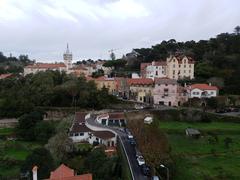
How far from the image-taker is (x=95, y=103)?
59.1 meters

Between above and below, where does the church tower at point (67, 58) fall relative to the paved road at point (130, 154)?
above

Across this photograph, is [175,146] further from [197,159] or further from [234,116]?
[234,116]

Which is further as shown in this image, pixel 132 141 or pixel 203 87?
pixel 203 87

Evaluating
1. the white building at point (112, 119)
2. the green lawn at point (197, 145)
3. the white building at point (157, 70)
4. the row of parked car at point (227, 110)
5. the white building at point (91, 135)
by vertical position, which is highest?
the white building at point (157, 70)

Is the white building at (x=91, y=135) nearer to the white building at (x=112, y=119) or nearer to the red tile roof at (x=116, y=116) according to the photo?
the white building at (x=112, y=119)

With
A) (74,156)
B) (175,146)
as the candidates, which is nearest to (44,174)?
(74,156)

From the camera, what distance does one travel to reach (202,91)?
6253cm

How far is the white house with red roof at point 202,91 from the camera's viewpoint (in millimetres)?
62531

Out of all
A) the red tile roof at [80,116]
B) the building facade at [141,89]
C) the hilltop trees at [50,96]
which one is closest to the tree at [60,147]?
the red tile roof at [80,116]

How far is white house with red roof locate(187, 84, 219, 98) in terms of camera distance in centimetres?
6253

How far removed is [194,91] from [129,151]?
97.8ft

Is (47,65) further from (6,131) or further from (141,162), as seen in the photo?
(141,162)

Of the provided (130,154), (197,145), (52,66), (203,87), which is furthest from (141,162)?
(52,66)

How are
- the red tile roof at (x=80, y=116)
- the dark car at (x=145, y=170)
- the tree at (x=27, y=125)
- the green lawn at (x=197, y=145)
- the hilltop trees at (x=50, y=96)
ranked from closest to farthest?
the dark car at (x=145, y=170) < the green lawn at (x=197, y=145) < the tree at (x=27, y=125) < the red tile roof at (x=80, y=116) < the hilltop trees at (x=50, y=96)
